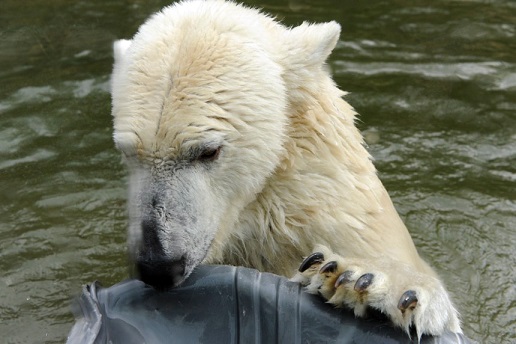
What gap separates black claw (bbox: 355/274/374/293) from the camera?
8.50 ft

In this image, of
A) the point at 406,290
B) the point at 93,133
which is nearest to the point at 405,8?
the point at 93,133

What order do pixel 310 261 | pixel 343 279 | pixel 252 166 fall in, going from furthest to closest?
pixel 252 166 < pixel 310 261 < pixel 343 279

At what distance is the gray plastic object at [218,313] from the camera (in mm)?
2668

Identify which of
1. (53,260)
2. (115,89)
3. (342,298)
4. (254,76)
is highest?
(254,76)

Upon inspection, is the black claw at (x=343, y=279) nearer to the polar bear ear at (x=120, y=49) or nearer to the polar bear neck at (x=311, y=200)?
the polar bear neck at (x=311, y=200)

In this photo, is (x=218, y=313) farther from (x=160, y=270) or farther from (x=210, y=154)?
(x=210, y=154)

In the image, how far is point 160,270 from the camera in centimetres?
258

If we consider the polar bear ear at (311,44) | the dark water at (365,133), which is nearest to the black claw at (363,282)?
the polar bear ear at (311,44)

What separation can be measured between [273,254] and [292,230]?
0.54 ft

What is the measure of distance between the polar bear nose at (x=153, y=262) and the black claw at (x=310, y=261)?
1.49 feet

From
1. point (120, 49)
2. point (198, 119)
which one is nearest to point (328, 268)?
point (198, 119)

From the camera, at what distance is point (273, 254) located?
3279 millimetres

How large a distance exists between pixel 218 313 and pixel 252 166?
56 centimetres

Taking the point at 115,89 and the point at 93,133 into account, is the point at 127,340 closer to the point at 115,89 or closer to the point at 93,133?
the point at 115,89
